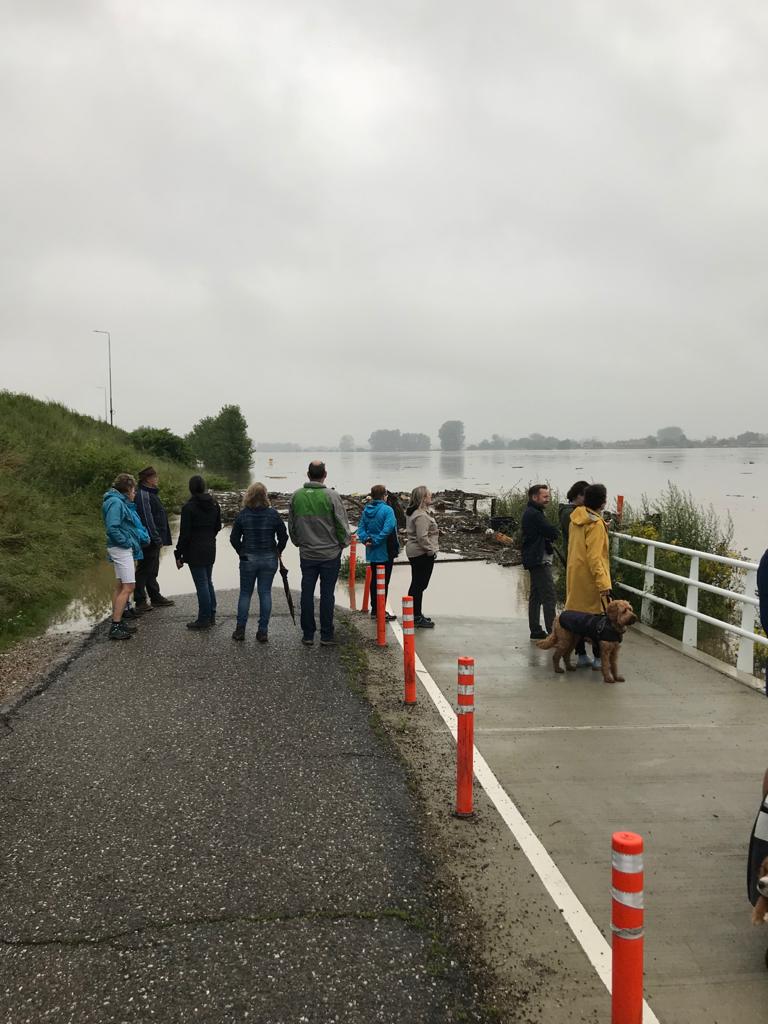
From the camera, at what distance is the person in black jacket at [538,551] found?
340 inches

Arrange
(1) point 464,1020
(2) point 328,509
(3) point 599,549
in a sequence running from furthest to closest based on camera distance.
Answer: (2) point 328,509, (3) point 599,549, (1) point 464,1020

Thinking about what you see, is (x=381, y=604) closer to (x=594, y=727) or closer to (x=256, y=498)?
(x=256, y=498)

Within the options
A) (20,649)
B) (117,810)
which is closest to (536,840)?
(117,810)

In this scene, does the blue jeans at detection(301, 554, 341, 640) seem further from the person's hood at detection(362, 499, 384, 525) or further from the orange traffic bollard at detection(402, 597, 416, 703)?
the orange traffic bollard at detection(402, 597, 416, 703)

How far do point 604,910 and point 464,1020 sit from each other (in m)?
1.06

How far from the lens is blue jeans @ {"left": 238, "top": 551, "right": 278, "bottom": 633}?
901 centimetres

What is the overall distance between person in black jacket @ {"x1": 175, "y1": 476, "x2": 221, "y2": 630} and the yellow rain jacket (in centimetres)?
462

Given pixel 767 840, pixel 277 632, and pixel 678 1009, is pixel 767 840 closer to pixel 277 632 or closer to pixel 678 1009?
pixel 678 1009

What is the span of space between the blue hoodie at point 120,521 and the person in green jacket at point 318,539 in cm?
205

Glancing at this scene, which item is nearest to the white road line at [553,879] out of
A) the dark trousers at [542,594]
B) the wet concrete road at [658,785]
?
the wet concrete road at [658,785]

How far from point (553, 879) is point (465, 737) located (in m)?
0.89

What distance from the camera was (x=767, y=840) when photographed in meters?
3.14

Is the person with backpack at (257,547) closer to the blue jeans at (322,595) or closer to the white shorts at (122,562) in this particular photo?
the blue jeans at (322,595)

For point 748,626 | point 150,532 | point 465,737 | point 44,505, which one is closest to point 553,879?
point 465,737
